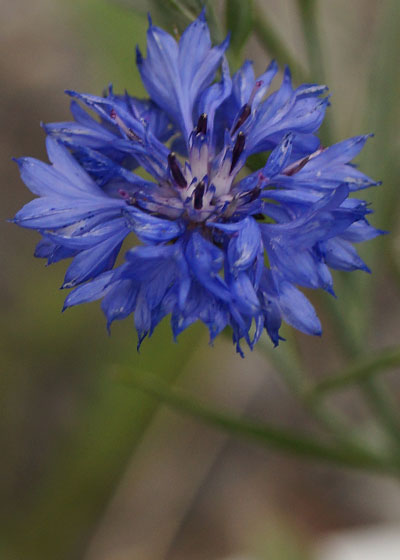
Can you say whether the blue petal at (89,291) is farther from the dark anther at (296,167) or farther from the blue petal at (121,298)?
the dark anther at (296,167)

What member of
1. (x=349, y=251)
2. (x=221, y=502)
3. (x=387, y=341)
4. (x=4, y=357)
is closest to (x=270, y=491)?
(x=221, y=502)

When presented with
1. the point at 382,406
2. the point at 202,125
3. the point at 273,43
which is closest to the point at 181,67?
the point at 202,125

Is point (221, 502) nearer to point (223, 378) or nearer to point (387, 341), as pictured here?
point (223, 378)

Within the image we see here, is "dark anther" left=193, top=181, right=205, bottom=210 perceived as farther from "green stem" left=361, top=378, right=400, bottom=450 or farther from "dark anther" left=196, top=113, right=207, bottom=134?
"green stem" left=361, top=378, right=400, bottom=450

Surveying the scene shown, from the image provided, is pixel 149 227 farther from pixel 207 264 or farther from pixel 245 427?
pixel 245 427

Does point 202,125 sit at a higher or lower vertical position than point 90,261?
higher

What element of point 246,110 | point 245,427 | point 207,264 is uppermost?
point 246,110

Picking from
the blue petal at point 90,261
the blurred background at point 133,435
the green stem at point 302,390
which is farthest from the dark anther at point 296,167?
the blurred background at point 133,435

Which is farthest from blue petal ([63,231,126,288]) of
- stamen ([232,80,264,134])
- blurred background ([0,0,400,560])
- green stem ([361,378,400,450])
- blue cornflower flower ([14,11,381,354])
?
blurred background ([0,0,400,560])
